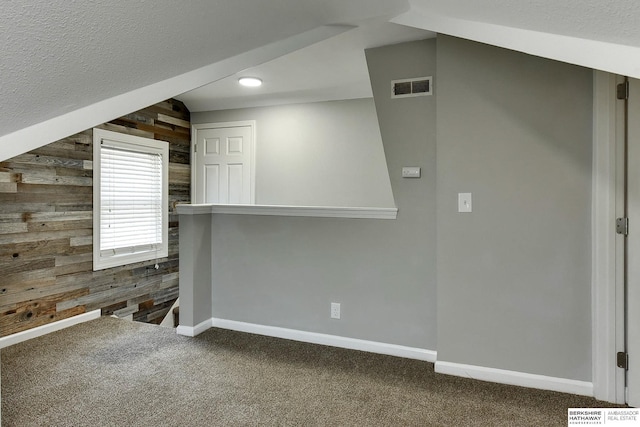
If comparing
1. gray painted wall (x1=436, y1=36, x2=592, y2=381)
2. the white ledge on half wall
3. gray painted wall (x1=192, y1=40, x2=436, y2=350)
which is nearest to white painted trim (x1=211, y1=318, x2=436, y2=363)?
gray painted wall (x1=192, y1=40, x2=436, y2=350)

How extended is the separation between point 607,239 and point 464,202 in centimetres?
77

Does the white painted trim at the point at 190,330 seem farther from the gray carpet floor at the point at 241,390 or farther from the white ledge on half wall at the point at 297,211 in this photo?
the white ledge on half wall at the point at 297,211

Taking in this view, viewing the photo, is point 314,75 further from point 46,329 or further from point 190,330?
point 46,329

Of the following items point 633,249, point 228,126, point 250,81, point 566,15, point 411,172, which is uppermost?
point 250,81

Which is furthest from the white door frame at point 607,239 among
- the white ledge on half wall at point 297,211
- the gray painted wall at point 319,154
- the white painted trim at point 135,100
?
A: the gray painted wall at point 319,154

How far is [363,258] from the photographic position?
9.37ft

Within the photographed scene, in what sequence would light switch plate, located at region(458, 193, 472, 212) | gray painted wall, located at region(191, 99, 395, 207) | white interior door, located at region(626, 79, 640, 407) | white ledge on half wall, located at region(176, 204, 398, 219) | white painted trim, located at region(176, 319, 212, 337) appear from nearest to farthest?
white interior door, located at region(626, 79, 640, 407), light switch plate, located at region(458, 193, 472, 212), white ledge on half wall, located at region(176, 204, 398, 219), white painted trim, located at region(176, 319, 212, 337), gray painted wall, located at region(191, 99, 395, 207)

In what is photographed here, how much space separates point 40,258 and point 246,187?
83.2 inches

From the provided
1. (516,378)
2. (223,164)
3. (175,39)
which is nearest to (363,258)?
(516,378)

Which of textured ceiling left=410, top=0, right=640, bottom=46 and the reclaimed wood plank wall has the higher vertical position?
textured ceiling left=410, top=0, right=640, bottom=46

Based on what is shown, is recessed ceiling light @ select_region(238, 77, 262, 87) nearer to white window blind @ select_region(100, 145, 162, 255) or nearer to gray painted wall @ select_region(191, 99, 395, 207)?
gray painted wall @ select_region(191, 99, 395, 207)

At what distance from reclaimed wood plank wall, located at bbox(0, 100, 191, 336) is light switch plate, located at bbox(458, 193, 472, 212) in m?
3.22

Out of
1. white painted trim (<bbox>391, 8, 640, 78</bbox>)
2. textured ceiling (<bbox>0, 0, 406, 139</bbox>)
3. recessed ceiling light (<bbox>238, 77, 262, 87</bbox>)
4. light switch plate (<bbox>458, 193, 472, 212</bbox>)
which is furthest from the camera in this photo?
recessed ceiling light (<bbox>238, 77, 262, 87</bbox>)

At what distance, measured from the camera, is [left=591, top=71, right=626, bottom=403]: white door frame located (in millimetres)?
2051
